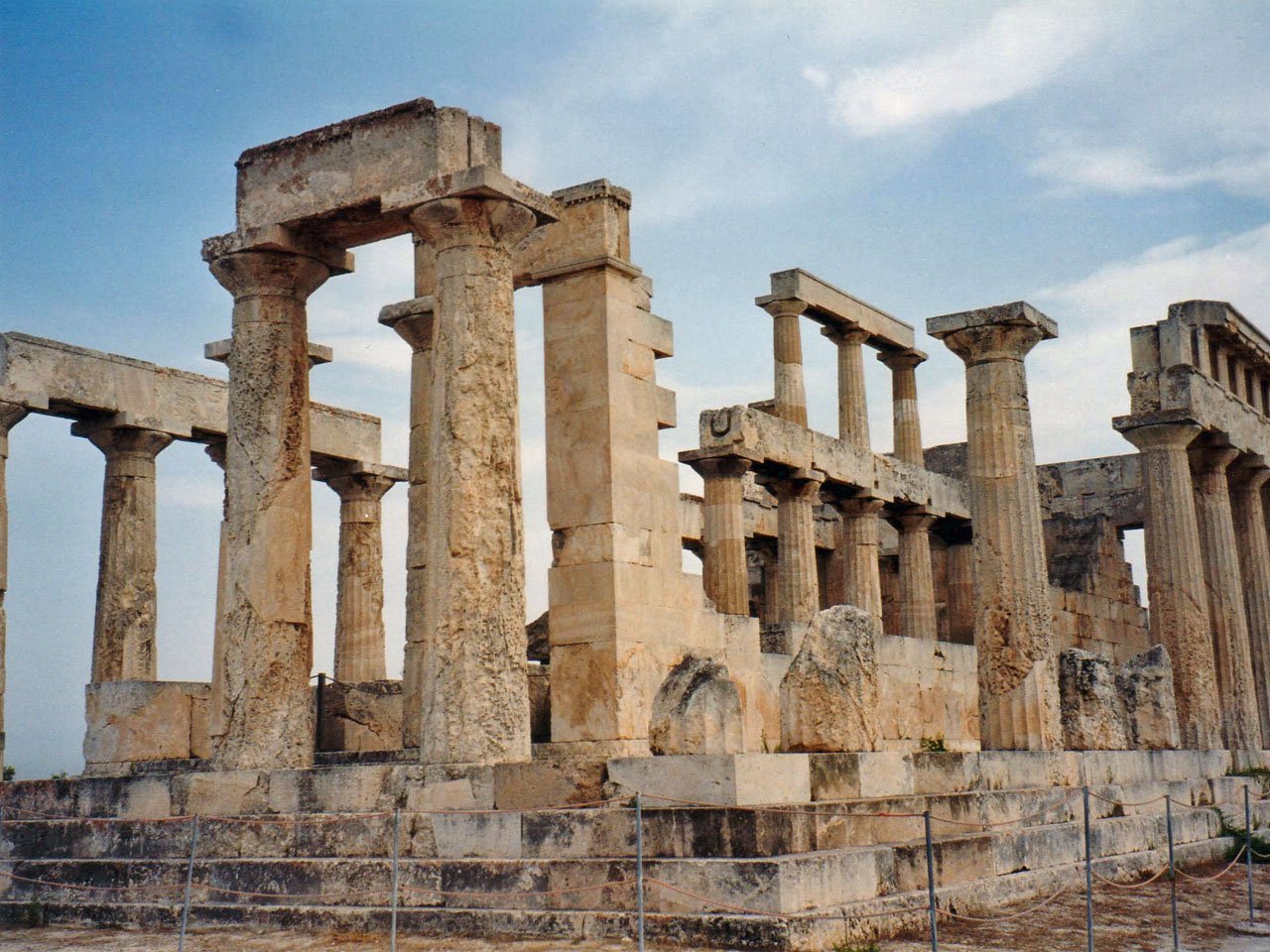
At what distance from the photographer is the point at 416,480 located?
1662cm

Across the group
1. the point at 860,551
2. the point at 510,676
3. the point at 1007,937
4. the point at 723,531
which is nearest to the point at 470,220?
Answer: the point at 510,676

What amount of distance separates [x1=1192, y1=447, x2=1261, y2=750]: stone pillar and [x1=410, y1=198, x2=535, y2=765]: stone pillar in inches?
645

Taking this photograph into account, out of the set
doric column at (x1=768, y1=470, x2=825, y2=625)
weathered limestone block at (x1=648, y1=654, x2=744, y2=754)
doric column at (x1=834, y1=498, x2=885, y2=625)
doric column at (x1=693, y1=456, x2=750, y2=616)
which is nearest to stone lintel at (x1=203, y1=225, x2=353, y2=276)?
weathered limestone block at (x1=648, y1=654, x2=744, y2=754)

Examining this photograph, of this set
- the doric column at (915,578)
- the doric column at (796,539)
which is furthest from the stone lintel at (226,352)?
the doric column at (915,578)

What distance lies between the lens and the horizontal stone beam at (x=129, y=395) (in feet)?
68.2

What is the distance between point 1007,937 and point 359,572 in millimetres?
13998

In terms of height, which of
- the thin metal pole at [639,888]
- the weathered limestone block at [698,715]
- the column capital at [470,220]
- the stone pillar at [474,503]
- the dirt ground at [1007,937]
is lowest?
the dirt ground at [1007,937]

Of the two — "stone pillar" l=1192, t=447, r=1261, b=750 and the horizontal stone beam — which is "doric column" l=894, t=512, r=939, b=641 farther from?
the horizontal stone beam

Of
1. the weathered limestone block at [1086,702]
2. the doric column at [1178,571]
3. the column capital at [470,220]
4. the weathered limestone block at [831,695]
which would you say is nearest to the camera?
the weathered limestone block at [831,695]

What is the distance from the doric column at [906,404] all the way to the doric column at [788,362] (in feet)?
12.4

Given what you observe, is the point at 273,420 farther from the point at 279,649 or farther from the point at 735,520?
the point at 735,520

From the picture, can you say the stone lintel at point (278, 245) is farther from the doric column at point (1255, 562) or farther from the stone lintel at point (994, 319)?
the doric column at point (1255, 562)

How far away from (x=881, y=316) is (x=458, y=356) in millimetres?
18688

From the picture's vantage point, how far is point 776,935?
31.8ft
